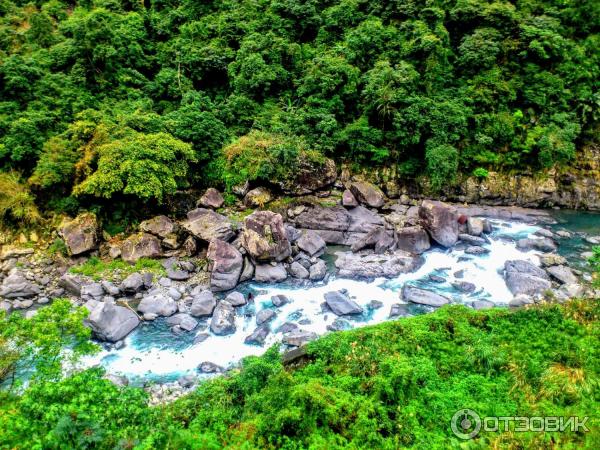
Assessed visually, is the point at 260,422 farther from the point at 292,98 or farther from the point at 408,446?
the point at 292,98

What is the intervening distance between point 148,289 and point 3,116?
11.1 m

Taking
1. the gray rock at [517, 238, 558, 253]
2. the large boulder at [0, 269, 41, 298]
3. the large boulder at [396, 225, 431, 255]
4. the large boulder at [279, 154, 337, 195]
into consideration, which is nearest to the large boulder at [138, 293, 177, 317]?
the large boulder at [0, 269, 41, 298]

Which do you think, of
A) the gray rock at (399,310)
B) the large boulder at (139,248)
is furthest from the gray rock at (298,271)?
the large boulder at (139,248)

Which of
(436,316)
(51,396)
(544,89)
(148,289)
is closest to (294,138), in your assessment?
(148,289)

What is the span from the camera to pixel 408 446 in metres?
7.32

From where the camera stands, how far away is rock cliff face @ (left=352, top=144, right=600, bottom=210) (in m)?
21.9

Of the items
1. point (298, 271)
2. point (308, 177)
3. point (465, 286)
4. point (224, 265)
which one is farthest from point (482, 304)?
point (308, 177)

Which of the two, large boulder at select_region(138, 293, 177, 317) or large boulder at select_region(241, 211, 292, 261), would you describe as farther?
large boulder at select_region(241, 211, 292, 261)

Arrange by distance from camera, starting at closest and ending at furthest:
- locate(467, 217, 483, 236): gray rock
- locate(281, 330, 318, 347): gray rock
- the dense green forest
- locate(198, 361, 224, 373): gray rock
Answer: locate(198, 361, 224, 373): gray rock, locate(281, 330, 318, 347): gray rock, locate(467, 217, 483, 236): gray rock, the dense green forest

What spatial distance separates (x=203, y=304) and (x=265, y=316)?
2517 mm

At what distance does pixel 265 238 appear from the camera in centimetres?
1614

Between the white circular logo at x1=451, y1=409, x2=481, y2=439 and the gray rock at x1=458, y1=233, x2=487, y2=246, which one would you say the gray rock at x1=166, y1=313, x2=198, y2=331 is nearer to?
the white circular logo at x1=451, y1=409, x2=481, y2=439

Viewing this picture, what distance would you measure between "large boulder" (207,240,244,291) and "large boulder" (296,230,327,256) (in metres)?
3.24

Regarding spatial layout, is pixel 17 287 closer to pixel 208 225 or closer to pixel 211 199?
pixel 208 225
